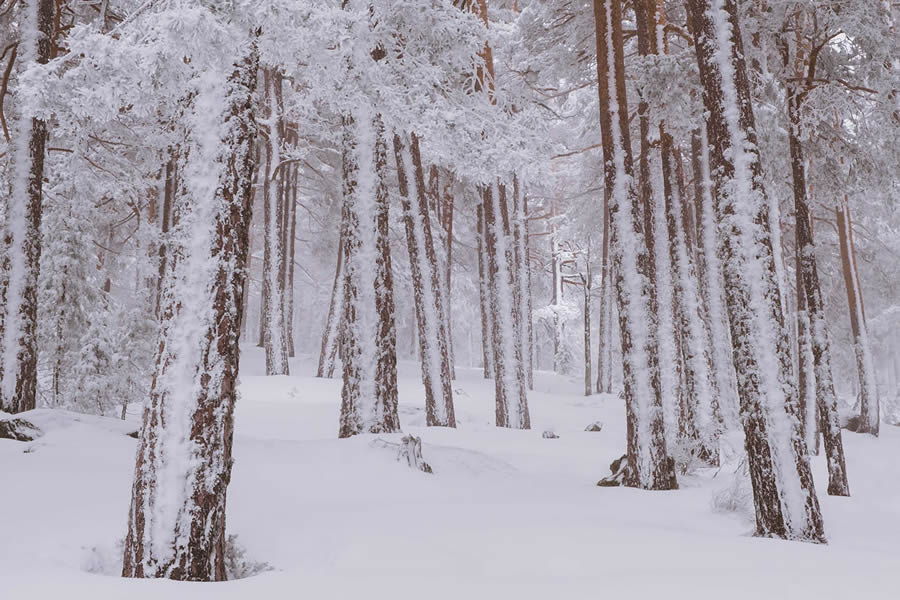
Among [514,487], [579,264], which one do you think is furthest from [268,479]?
[579,264]

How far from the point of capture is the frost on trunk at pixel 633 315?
8812 millimetres

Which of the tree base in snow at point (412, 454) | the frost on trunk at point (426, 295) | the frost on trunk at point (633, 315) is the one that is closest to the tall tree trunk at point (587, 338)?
the frost on trunk at point (426, 295)

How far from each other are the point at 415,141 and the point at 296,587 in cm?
1258

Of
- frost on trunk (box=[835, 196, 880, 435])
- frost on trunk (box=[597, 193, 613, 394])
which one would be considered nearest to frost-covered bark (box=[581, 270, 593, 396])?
frost on trunk (box=[597, 193, 613, 394])

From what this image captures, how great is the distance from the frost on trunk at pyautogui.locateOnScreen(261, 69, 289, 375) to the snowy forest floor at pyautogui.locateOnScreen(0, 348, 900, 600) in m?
10.4

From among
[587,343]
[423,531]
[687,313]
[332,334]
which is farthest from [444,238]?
[423,531]

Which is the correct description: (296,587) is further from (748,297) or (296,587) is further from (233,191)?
(748,297)

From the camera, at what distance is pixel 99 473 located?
6801 millimetres

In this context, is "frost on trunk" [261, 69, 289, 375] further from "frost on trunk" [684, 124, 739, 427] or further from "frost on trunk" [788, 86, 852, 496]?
"frost on trunk" [788, 86, 852, 496]

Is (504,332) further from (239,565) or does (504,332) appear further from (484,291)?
(239,565)

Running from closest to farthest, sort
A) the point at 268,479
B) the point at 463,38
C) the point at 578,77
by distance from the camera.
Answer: the point at 268,479 < the point at 463,38 < the point at 578,77

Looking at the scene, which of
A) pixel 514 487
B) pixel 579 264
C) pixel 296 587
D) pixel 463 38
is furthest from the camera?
pixel 579 264

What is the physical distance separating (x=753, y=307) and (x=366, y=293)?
466cm

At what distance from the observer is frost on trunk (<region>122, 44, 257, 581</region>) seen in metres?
4.42
